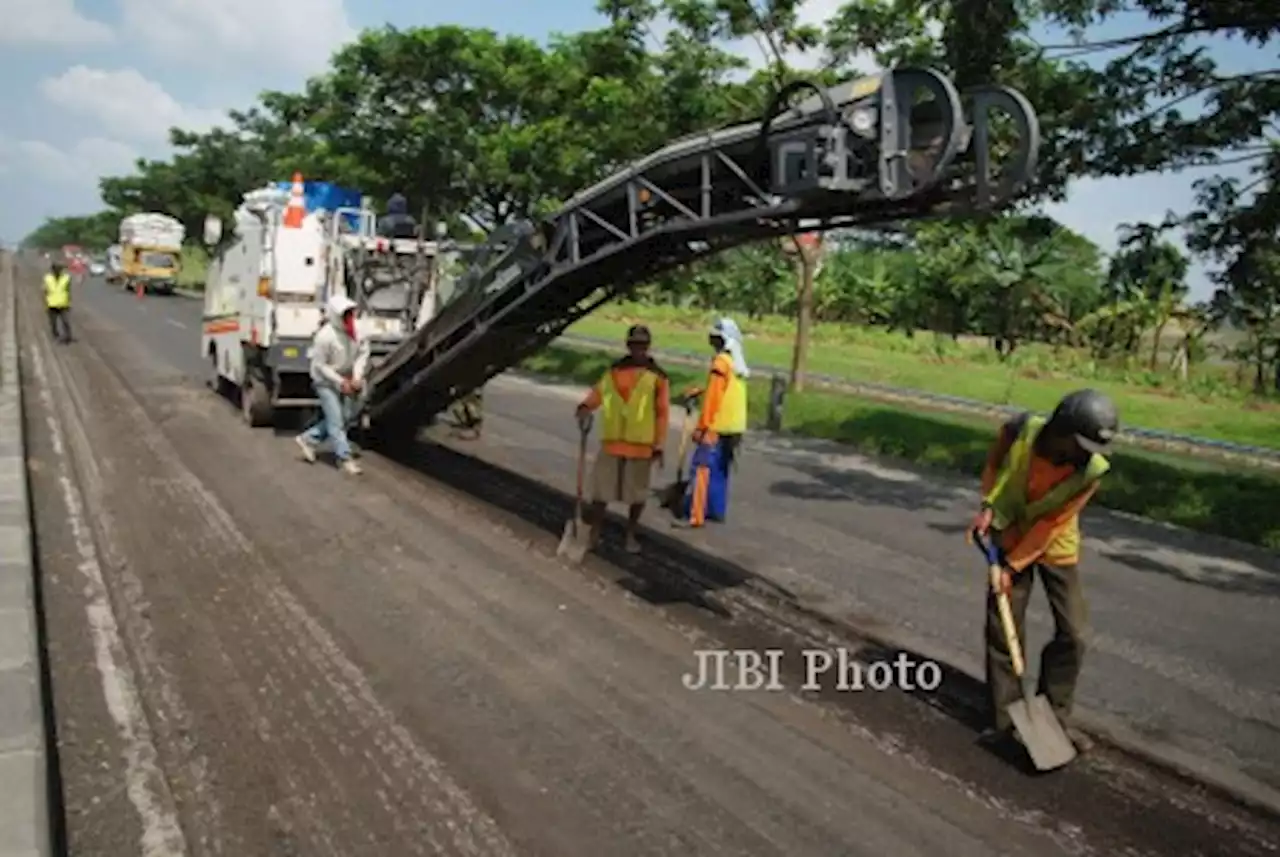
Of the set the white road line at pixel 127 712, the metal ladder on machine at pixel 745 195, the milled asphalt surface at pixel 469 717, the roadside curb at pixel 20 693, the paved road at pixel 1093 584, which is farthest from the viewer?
the paved road at pixel 1093 584

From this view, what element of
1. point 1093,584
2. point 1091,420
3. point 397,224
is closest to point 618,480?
point 1093,584

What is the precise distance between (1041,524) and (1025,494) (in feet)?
0.52

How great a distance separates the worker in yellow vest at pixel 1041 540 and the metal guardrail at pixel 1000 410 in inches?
454

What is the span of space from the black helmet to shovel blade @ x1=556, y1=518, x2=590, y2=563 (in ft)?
13.0

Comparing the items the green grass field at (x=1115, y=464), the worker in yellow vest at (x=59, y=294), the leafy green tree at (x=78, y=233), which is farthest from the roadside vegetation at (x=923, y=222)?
the leafy green tree at (x=78, y=233)

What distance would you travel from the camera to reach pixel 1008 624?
4.89 metres

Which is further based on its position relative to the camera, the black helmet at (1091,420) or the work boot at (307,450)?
the work boot at (307,450)

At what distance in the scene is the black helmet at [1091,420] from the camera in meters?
4.52

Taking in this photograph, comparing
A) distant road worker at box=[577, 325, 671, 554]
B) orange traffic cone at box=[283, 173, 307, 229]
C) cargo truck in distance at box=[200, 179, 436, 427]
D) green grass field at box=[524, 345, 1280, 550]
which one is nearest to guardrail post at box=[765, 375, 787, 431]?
green grass field at box=[524, 345, 1280, 550]

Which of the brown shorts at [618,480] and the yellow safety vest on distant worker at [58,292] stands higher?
the yellow safety vest on distant worker at [58,292]

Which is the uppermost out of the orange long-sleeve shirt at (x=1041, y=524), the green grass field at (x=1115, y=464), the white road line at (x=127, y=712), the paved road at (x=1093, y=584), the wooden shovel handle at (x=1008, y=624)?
the orange long-sleeve shirt at (x=1041, y=524)

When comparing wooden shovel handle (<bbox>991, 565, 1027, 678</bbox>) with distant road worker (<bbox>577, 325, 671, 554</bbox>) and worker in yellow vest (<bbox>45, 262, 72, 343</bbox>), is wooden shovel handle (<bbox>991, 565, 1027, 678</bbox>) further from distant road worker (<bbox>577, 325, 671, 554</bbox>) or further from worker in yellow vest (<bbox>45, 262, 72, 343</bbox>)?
worker in yellow vest (<bbox>45, 262, 72, 343</bbox>)

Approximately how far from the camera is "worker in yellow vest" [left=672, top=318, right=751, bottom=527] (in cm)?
889

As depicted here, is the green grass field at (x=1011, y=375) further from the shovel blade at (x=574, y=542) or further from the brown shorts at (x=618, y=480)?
the shovel blade at (x=574, y=542)
